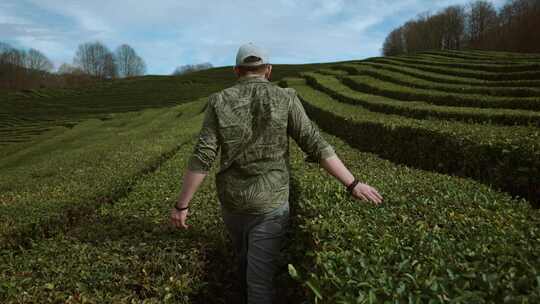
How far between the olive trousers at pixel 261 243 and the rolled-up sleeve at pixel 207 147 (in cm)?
50

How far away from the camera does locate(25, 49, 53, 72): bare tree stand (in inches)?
4359

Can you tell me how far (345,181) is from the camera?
337 centimetres

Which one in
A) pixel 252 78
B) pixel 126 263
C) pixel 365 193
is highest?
pixel 252 78

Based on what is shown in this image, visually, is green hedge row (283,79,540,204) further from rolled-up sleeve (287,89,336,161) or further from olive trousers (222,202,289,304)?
olive trousers (222,202,289,304)

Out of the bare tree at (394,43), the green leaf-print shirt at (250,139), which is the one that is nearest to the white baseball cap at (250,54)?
the green leaf-print shirt at (250,139)

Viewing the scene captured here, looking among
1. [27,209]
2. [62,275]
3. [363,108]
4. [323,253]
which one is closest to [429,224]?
[323,253]

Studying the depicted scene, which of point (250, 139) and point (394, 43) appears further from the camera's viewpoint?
point (394, 43)

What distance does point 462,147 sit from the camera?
24.6 ft

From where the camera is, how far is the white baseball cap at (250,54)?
311cm

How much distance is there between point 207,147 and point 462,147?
5861mm

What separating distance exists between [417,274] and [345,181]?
47.2 inches

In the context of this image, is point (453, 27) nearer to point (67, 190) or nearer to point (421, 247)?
point (67, 190)

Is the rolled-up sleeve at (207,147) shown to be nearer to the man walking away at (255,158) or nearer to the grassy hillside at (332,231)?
the man walking away at (255,158)

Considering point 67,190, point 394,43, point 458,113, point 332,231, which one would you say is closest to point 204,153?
point 332,231
